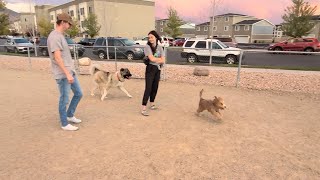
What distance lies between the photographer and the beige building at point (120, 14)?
54.7m

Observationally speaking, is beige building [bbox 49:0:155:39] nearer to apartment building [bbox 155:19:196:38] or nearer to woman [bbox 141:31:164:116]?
apartment building [bbox 155:19:196:38]

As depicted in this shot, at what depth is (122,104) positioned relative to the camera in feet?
20.7

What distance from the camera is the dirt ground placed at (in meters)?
3.27

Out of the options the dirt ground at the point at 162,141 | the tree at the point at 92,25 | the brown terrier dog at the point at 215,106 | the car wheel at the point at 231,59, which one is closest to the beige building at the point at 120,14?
the tree at the point at 92,25

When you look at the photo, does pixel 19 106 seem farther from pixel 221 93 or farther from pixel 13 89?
pixel 221 93

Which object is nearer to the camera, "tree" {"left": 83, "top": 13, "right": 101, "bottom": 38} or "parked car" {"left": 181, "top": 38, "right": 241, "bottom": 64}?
"parked car" {"left": 181, "top": 38, "right": 241, "bottom": 64}

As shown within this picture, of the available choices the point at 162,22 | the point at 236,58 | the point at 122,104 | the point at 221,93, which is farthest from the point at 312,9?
the point at 162,22

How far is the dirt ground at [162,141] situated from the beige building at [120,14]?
5003cm

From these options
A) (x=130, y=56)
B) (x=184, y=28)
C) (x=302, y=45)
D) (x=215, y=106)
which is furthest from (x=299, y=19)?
(x=184, y=28)

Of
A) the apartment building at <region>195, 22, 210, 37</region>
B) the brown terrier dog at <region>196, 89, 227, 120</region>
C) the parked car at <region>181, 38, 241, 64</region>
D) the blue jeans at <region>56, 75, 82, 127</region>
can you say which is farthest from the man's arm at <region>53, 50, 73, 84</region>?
the apartment building at <region>195, 22, 210, 37</region>

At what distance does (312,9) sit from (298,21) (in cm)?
216

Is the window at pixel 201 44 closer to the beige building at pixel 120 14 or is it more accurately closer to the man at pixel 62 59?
the man at pixel 62 59

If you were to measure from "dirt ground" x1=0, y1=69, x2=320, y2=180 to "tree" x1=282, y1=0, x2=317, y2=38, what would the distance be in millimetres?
33574

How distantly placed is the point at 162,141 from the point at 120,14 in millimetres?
57642
